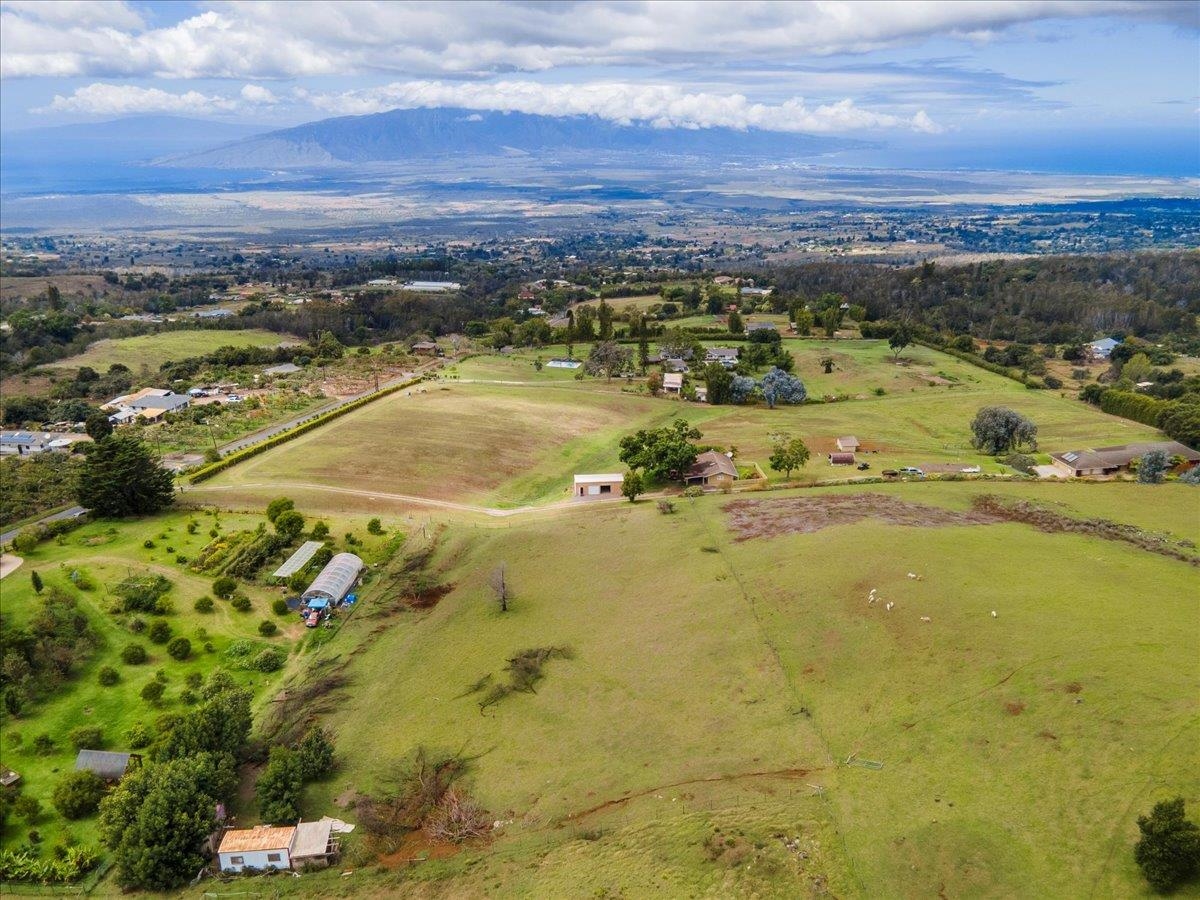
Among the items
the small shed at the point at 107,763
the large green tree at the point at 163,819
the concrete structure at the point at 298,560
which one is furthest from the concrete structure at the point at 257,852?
the concrete structure at the point at 298,560

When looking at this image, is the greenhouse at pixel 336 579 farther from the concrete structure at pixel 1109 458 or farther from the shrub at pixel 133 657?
the concrete structure at pixel 1109 458

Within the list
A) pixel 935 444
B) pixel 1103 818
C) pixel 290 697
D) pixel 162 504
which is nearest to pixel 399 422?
pixel 162 504

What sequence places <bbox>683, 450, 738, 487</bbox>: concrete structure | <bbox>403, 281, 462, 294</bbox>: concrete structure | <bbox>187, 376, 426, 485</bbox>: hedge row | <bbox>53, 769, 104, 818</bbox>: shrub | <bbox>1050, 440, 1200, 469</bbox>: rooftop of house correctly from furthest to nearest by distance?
<bbox>403, 281, 462, 294</bbox>: concrete structure → <bbox>187, 376, 426, 485</bbox>: hedge row → <bbox>1050, 440, 1200, 469</bbox>: rooftop of house → <bbox>683, 450, 738, 487</bbox>: concrete structure → <bbox>53, 769, 104, 818</bbox>: shrub

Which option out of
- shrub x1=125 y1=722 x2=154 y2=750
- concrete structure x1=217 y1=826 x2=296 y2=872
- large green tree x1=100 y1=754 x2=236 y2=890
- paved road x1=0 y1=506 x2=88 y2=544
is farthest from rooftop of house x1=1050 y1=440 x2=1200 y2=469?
paved road x1=0 y1=506 x2=88 y2=544

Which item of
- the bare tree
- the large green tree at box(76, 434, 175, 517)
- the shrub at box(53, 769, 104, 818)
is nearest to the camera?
the shrub at box(53, 769, 104, 818)

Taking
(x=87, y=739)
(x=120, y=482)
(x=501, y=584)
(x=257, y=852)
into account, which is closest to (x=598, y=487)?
(x=501, y=584)

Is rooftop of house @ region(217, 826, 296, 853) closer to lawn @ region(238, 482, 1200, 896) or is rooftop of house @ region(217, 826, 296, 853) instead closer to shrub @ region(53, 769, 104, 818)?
lawn @ region(238, 482, 1200, 896)
